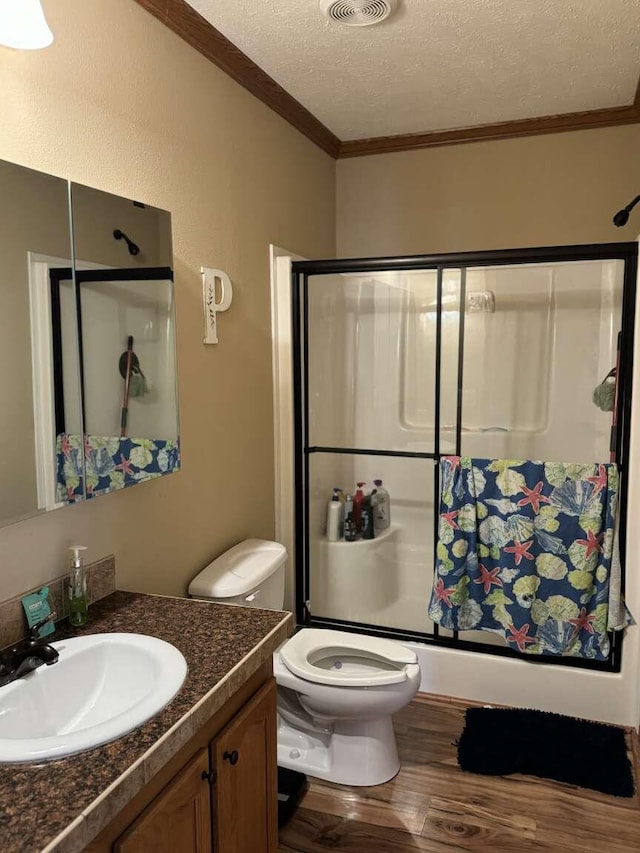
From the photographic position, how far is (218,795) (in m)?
1.43

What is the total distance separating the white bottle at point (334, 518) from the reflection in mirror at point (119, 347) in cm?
124

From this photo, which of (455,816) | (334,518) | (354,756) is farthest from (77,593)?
(334,518)

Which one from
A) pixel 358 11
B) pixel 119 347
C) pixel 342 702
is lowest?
pixel 342 702

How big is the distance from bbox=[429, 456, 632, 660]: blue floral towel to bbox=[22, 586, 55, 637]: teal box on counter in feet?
5.15

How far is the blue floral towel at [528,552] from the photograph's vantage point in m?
2.51

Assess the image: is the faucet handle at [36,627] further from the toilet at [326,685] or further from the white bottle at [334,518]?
the white bottle at [334,518]

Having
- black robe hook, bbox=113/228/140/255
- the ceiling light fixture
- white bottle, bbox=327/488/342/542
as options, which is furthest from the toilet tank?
the ceiling light fixture

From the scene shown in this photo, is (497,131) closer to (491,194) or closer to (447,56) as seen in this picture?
(491,194)

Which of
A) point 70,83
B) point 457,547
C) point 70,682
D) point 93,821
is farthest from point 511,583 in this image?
point 70,83

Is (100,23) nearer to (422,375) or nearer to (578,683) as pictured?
(422,375)

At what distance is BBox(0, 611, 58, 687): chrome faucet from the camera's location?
134 cm

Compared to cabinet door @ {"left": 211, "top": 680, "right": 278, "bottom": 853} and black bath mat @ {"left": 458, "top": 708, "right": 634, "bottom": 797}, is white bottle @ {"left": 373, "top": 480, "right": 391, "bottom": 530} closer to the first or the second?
black bath mat @ {"left": 458, "top": 708, "right": 634, "bottom": 797}

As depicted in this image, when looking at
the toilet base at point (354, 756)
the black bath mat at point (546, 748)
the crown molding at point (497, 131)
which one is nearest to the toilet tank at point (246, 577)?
the toilet base at point (354, 756)

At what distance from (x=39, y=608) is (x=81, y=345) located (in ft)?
2.09
